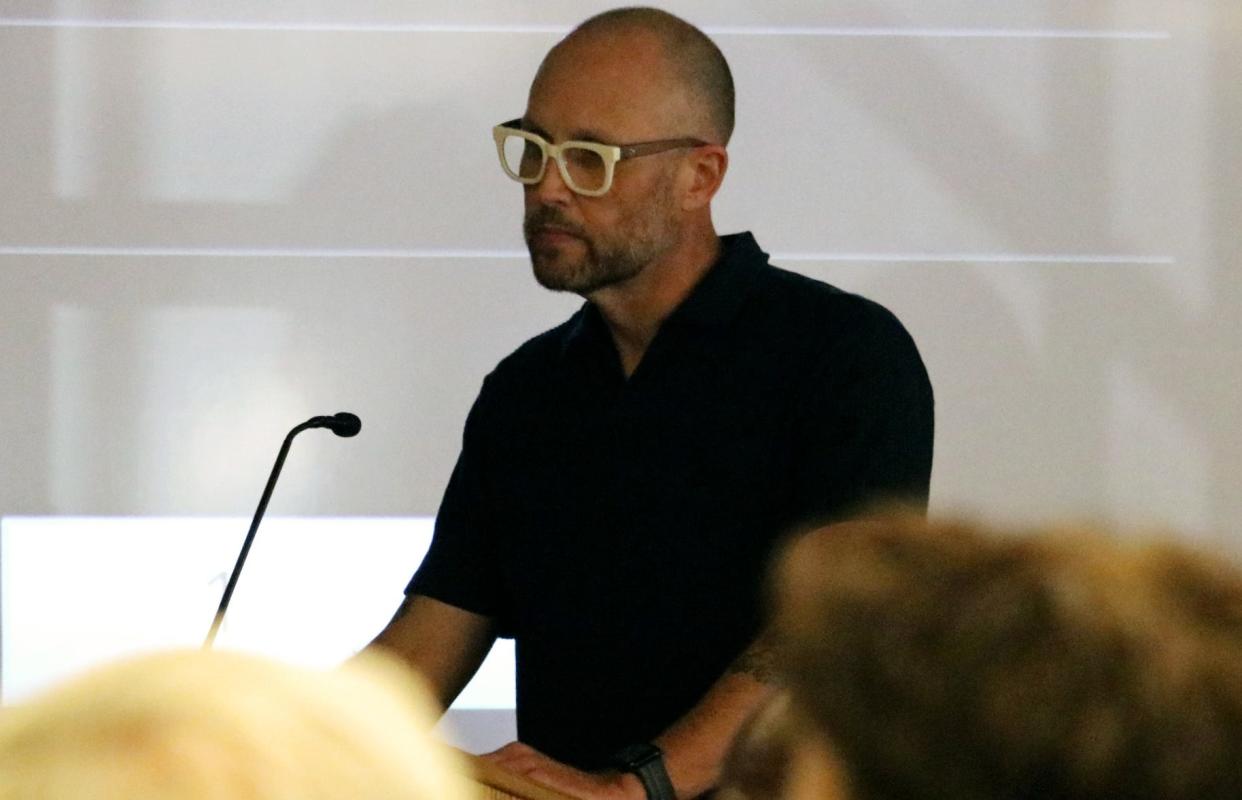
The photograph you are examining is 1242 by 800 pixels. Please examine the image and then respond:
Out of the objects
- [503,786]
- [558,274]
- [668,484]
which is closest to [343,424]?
[558,274]

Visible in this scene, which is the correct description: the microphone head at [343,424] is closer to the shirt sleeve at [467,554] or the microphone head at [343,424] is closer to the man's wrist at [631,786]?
the shirt sleeve at [467,554]

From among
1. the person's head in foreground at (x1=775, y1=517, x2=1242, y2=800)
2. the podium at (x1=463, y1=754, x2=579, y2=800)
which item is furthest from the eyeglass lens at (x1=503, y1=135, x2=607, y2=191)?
the person's head in foreground at (x1=775, y1=517, x2=1242, y2=800)

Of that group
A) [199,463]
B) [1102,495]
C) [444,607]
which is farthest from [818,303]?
[199,463]

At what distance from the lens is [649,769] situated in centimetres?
206

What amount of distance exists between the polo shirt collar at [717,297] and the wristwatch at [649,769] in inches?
27.4

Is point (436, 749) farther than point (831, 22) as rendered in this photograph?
No

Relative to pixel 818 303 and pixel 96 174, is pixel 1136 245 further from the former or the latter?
pixel 96 174

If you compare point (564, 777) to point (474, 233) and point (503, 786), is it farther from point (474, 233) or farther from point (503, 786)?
point (474, 233)

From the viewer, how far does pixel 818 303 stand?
99.2 inches

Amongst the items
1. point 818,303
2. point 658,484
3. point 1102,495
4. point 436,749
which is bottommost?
point 1102,495

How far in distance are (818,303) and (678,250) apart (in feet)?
0.81

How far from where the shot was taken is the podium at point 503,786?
1733mm

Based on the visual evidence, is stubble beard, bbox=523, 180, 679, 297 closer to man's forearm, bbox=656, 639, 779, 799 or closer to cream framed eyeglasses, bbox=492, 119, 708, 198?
cream framed eyeglasses, bbox=492, 119, 708, 198

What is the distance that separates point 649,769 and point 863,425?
1.74 feet
